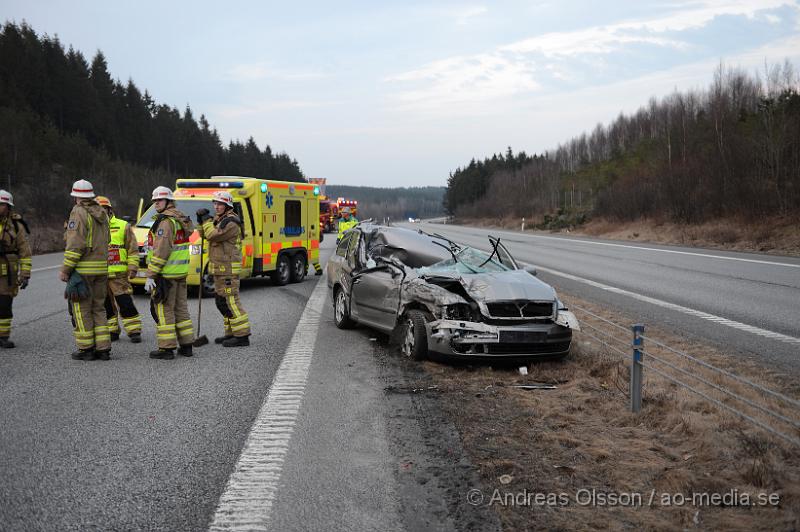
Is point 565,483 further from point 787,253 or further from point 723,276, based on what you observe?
point 787,253

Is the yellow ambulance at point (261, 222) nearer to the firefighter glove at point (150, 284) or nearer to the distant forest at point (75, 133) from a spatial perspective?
the firefighter glove at point (150, 284)

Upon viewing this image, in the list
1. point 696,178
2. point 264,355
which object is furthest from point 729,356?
point 696,178

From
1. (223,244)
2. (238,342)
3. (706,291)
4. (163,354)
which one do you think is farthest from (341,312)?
(706,291)

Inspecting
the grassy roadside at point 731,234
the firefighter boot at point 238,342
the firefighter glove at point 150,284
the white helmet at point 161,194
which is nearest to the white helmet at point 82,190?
the white helmet at point 161,194

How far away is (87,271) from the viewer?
7.54 m

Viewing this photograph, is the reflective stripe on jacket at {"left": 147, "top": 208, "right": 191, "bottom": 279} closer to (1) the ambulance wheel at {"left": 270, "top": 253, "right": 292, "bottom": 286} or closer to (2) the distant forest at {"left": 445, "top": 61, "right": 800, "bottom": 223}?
(1) the ambulance wheel at {"left": 270, "top": 253, "right": 292, "bottom": 286}

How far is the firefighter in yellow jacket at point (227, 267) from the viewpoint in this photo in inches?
322

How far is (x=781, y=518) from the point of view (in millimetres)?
3219

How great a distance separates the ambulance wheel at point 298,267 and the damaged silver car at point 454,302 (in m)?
6.87

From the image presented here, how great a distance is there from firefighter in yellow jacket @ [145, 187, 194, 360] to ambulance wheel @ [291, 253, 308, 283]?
7.88 m

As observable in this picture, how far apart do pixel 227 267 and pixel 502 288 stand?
3.60 metres

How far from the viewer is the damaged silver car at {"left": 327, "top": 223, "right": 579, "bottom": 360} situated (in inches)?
259

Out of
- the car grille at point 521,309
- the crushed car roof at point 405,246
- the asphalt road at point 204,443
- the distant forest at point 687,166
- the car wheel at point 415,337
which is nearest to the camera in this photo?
the asphalt road at point 204,443

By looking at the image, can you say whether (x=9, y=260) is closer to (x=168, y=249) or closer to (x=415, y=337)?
(x=168, y=249)
